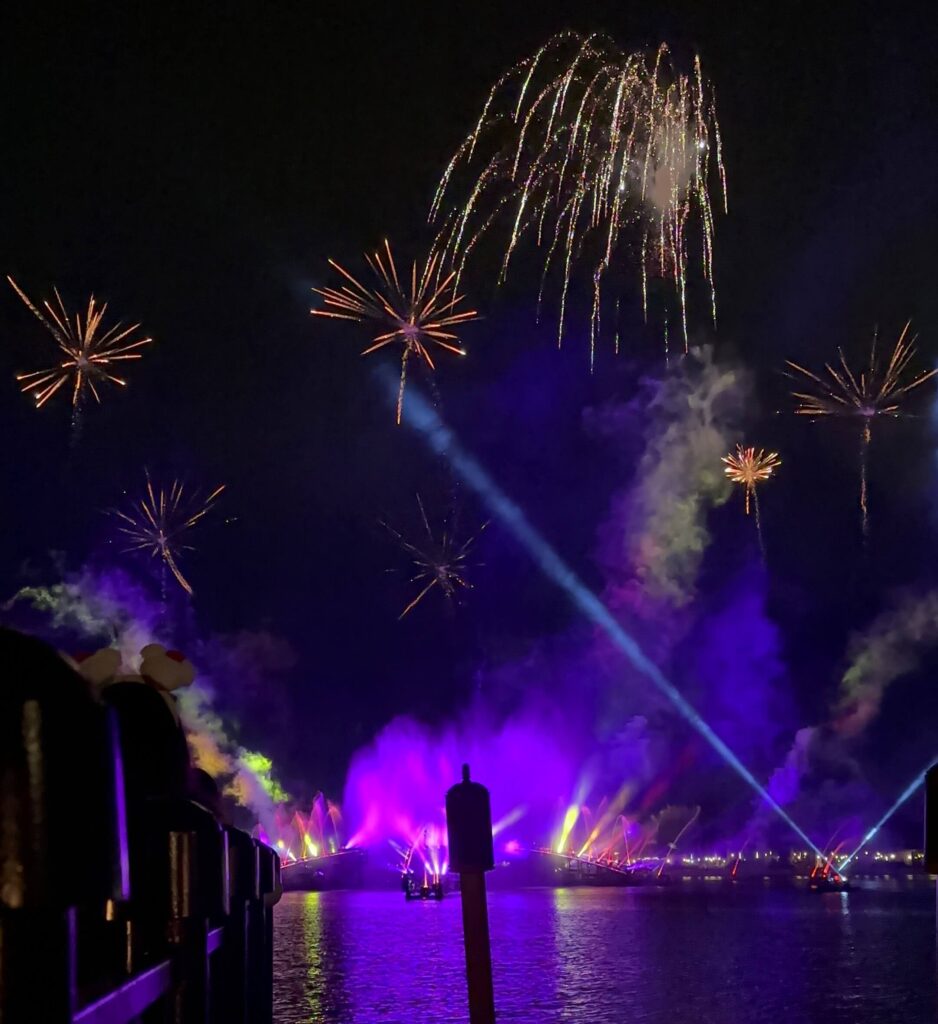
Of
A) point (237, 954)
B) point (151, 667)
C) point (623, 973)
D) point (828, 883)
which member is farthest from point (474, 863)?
point (828, 883)

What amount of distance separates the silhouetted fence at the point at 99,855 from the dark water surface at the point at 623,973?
16018 mm

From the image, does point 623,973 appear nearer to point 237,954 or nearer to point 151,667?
point 237,954

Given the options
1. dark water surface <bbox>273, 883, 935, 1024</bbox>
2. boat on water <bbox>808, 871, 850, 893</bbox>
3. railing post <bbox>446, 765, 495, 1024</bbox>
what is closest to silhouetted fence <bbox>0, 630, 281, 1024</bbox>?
railing post <bbox>446, 765, 495, 1024</bbox>

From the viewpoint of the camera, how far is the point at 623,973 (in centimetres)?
2517

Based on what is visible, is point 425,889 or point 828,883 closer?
point 425,889

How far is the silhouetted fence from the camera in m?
0.90

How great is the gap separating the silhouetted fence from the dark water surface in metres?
16.0

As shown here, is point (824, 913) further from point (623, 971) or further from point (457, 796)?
point (457, 796)

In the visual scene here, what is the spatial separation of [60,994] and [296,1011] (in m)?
18.9

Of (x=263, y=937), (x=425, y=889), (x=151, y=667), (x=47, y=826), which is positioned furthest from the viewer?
(x=425, y=889)

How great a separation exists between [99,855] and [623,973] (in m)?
26.2

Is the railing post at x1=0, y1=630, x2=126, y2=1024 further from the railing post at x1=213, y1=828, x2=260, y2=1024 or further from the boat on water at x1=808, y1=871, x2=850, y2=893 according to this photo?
the boat on water at x1=808, y1=871, x2=850, y2=893

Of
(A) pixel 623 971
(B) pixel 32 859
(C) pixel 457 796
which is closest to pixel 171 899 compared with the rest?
Answer: (B) pixel 32 859

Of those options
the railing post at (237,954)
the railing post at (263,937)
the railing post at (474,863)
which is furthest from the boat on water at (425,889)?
the railing post at (237,954)
